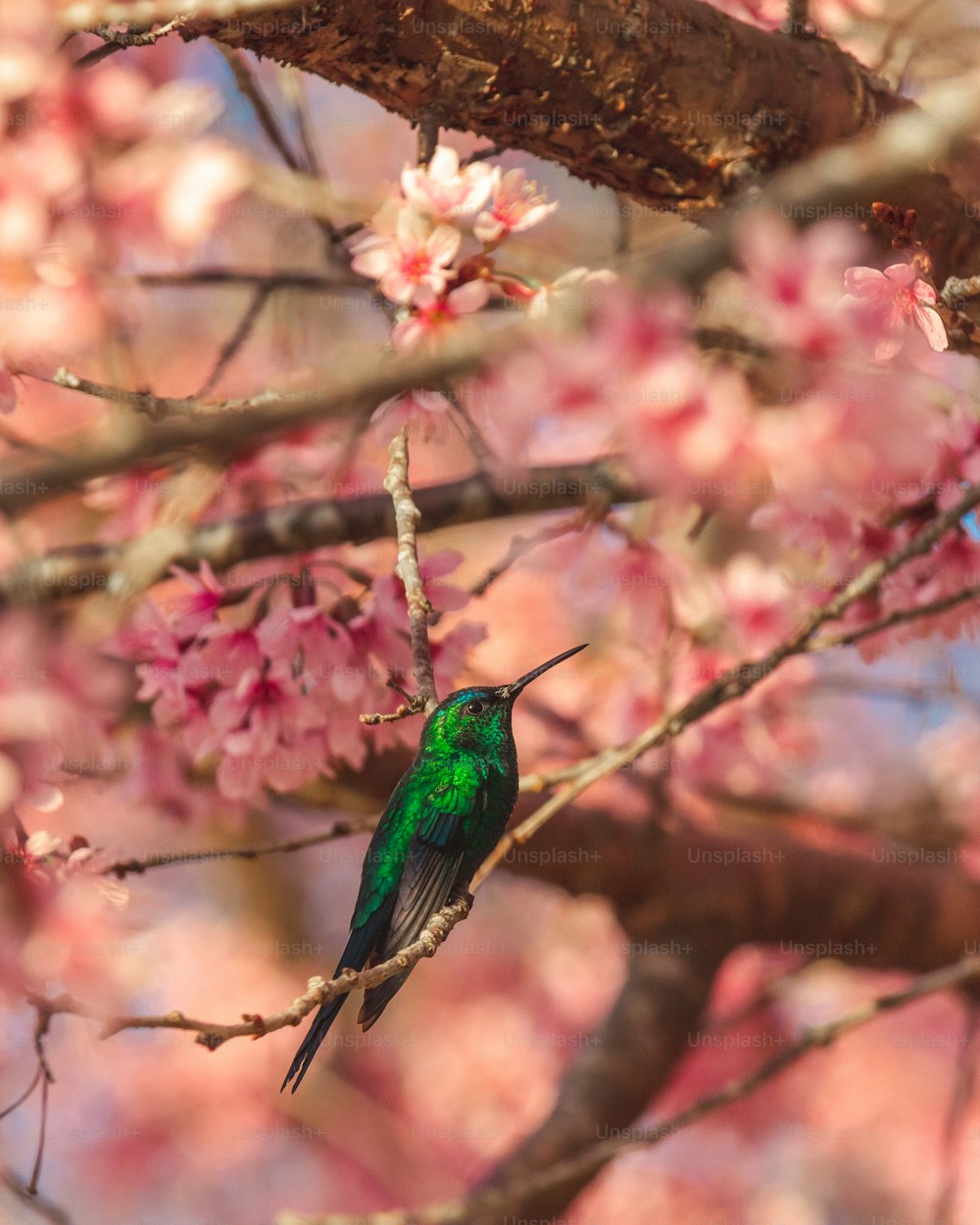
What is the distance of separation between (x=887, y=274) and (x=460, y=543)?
388 cm

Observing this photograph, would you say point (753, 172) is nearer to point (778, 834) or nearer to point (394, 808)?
point (394, 808)

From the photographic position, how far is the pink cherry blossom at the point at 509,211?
156cm

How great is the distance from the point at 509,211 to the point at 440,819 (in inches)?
31.9

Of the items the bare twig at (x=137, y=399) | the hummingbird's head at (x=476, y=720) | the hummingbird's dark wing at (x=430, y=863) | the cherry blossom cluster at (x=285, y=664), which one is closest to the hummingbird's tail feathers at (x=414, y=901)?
the hummingbird's dark wing at (x=430, y=863)

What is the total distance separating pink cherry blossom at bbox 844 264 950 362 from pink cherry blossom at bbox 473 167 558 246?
45cm

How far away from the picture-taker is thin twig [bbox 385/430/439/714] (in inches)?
45.7

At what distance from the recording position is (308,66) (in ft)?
5.15

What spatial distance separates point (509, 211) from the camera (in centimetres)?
158

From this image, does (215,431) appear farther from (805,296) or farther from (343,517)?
(343,517)

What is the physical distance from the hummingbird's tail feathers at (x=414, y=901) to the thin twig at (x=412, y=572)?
218 millimetres

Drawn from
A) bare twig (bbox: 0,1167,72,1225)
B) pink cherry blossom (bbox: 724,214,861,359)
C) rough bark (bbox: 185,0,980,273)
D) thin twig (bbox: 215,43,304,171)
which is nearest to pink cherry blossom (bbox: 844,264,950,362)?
pink cherry blossom (bbox: 724,214,861,359)

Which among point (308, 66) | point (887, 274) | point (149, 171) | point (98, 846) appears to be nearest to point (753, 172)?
point (887, 274)

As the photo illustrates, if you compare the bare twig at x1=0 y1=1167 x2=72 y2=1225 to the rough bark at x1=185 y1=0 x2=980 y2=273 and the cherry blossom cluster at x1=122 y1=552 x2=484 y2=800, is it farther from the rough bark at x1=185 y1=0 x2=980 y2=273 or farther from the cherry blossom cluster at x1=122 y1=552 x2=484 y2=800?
the rough bark at x1=185 y1=0 x2=980 y2=273

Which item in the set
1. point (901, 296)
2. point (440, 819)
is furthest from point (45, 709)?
point (901, 296)
